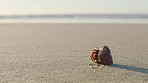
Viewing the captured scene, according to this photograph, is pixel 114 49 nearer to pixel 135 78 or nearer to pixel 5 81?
pixel 135 78

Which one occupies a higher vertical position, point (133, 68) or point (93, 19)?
point (93, 19)

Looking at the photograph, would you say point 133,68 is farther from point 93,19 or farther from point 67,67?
point 93,19

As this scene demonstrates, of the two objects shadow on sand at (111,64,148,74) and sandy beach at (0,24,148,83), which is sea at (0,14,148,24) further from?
shadow on sand at (111,64,148,74)

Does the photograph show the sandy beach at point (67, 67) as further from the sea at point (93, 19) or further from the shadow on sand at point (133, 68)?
the sea at point (93, 19)

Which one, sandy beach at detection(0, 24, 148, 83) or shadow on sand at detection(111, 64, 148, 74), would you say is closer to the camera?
sandy beach at detection(0, 24, 148, 83)

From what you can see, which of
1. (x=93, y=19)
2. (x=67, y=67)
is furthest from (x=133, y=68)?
(x=93, y=19)

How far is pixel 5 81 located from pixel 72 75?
3.74 feet

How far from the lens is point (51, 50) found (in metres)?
7.88

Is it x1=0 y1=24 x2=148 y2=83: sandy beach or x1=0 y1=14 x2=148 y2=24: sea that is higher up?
x1=0 y1=14 x2=148 y2=24: sea

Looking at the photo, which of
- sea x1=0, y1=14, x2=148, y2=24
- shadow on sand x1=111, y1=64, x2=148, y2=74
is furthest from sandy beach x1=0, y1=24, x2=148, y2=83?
sea x1=0, y1=14, x2=148, y2=24

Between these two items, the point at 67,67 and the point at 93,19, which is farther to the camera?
the point at 93,19

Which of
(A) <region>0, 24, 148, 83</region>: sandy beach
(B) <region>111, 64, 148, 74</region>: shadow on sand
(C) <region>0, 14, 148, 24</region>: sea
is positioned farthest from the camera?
(C) <region>0, 14, 148, 24</region>: sea

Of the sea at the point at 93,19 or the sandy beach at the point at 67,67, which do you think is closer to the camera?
the sandy beach at the point at 67,67

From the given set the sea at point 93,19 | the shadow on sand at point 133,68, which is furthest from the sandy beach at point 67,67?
the sea at point 93,19
